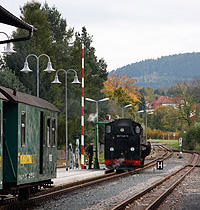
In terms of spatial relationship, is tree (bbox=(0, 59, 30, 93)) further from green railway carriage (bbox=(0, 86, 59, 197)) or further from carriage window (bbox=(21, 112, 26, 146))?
carriage window (bbox=(21, 112, 26, 146))

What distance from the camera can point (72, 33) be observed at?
232ft

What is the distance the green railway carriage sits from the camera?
41.3ft

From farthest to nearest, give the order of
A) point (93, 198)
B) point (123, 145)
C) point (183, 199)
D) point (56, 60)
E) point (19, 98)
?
point (56, 60)
point (123, 145)
point (93, 198)
point (183, 199)
point (19, 98)

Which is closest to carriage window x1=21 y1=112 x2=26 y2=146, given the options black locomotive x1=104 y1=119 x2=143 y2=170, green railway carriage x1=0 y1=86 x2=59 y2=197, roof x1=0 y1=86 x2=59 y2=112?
green railway carriage x1=0 y1=86 x2=59 y2=197

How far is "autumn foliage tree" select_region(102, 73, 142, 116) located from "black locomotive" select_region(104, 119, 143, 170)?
2330 inches

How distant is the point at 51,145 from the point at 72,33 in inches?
2200

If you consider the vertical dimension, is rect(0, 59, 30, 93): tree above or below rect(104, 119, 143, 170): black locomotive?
above

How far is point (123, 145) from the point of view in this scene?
30438 mm

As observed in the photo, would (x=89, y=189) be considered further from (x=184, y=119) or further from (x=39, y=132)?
(x=184, y=119)

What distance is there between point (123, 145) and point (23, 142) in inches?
697

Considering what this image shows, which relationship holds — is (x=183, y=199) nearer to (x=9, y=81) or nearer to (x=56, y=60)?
(x=9, y=81)

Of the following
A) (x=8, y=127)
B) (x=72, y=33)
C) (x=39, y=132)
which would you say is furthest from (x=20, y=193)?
(x=72, y=33)

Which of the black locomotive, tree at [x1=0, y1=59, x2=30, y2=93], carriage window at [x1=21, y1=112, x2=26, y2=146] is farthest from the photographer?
tree at [x1=0, y1=59, x2=30, y2=93]

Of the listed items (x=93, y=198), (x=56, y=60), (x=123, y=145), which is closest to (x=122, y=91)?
(x=56, y=60)
